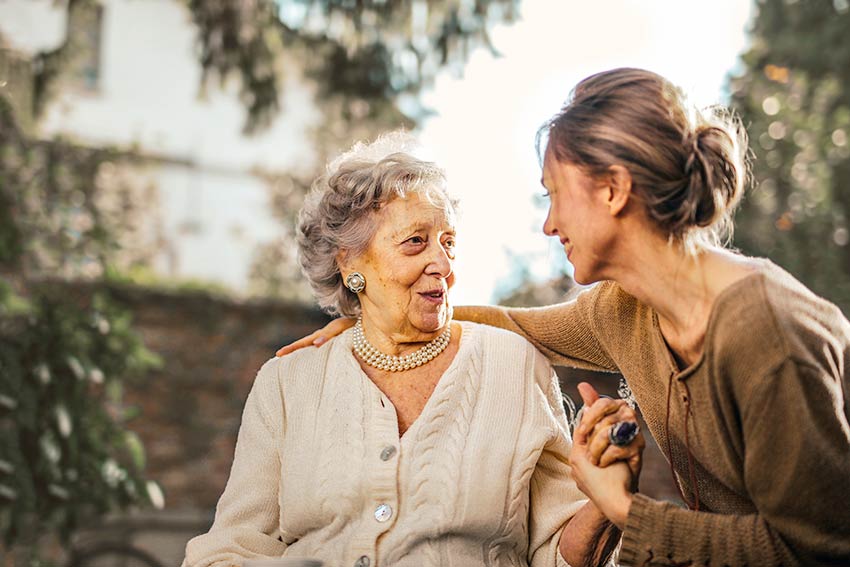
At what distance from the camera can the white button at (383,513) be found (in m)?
2.43

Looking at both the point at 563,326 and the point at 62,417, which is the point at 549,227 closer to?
the point at 563,326

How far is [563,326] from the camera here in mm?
2646

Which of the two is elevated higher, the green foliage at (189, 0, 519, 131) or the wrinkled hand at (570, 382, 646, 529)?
the green foliage at (189, 0, 519, 131)

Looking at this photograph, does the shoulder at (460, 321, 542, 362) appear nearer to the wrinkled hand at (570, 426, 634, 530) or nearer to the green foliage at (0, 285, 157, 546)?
the wrinkled hand at (570, 426, 634, 530)

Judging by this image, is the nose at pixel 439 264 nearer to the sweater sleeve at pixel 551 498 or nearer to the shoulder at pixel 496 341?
the shoulder at pixel 496 341

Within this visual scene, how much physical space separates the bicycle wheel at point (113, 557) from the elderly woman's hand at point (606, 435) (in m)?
4.74

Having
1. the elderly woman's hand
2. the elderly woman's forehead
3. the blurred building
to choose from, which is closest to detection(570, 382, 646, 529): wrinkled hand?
the elderly woman's hand

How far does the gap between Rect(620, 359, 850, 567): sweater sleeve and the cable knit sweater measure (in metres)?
0.61

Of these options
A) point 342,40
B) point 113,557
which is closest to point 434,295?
point 342,40

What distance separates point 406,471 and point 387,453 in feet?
0.21

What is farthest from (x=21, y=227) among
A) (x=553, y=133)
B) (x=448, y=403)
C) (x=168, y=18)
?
(x=168, y=18)

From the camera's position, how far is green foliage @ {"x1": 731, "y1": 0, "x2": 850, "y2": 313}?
6.23 m

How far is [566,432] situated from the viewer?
103 inches

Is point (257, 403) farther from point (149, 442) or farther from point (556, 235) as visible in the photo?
point (149, 442)
